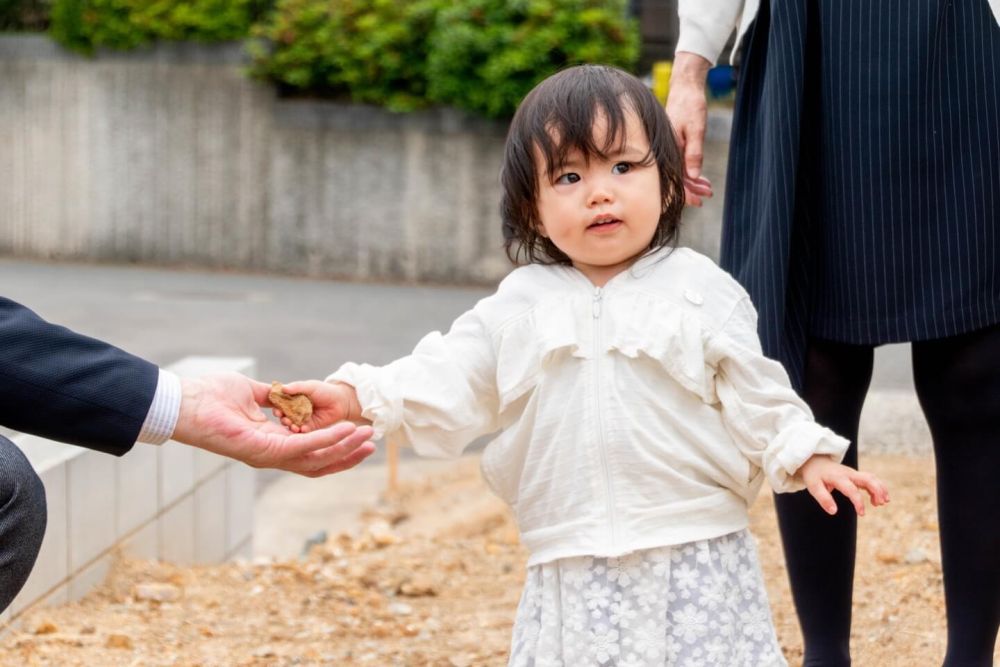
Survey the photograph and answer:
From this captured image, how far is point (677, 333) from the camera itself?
197cm

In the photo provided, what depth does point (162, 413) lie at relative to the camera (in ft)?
6.51

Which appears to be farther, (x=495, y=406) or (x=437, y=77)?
(x=437, y=77)

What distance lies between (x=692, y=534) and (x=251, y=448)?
0.65 m

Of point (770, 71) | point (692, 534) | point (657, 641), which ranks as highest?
point (770, 71)

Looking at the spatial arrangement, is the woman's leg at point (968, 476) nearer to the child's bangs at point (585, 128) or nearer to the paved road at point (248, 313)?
the child's bangs at point (585, 128)

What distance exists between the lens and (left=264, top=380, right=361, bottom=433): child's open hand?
2.03m

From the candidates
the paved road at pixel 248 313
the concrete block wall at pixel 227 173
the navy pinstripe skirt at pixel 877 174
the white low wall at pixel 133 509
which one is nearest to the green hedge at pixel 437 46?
the concrete block wall at pixel 227 173

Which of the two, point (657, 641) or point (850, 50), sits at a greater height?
point (850, 50)

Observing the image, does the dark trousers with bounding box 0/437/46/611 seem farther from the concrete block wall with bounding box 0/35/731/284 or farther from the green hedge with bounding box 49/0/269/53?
the green hedge with bounding box 49/0/269/53

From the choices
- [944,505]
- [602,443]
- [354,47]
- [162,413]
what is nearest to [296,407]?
[162,413]

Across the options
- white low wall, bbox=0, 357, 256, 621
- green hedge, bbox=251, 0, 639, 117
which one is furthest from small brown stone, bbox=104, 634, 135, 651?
green hedge, bbox=251, 0, 639, 117

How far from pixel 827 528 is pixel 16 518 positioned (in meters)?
1.31

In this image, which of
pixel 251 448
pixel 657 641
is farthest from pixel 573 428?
pixel 251 448

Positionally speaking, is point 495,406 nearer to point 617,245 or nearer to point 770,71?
point 617,245
